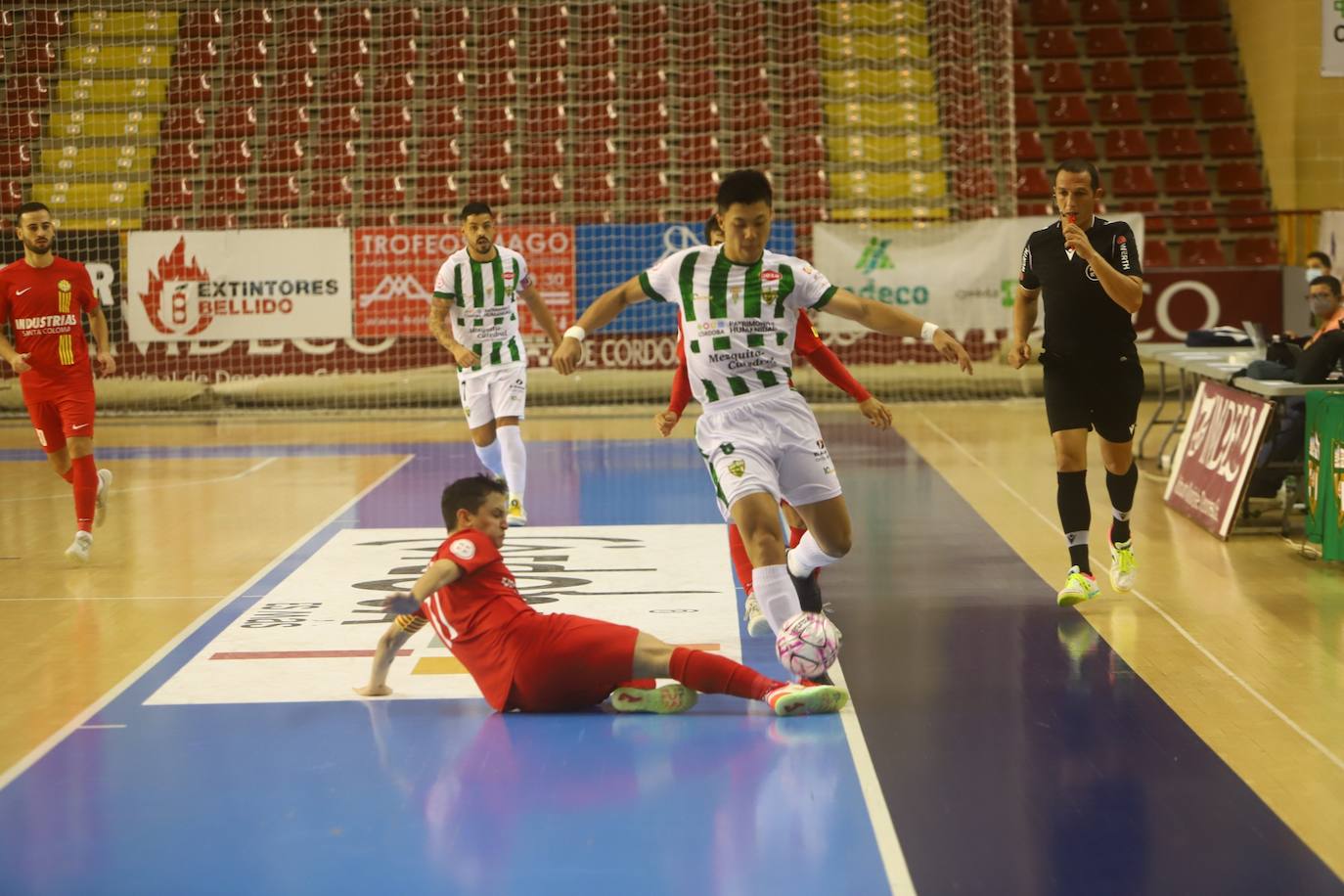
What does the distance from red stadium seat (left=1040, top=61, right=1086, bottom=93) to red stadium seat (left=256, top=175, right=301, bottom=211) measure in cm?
1162

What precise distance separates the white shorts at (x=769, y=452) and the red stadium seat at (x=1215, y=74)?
2016 centimetres

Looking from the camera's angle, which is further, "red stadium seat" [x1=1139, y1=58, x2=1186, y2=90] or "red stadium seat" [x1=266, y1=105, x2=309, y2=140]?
"red stadium seat" [x1=1139, y1=58, x2=1186, y2=90]

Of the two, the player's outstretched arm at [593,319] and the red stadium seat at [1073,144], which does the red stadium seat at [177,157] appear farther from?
the player's outstretched arm at [593,319]

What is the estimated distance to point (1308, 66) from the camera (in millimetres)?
20953

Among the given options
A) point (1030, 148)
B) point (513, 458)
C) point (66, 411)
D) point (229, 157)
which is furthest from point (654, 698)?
point (1030, 148)

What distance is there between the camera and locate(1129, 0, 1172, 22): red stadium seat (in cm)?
2464

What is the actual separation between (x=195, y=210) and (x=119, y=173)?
1380 mm

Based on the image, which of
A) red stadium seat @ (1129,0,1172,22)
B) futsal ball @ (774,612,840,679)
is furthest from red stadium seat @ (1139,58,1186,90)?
futsal ball @ (774,612,840,679)

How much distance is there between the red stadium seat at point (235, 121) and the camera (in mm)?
21719

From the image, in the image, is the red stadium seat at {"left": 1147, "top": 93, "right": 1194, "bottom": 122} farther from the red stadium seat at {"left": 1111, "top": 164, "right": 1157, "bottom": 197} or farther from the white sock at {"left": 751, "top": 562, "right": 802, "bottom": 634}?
the white sock at {"left": 751, "top": 562, "right": 802, "bottom": 634}

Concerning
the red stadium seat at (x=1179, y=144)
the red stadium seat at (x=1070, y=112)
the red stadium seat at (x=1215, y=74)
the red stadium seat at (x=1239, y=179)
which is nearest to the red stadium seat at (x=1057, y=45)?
the red stadium seat at (x=1070, y=112)

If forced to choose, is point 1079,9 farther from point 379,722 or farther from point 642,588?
point 379,722

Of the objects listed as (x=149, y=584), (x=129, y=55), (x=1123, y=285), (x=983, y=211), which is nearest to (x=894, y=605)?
(x=1123, y=285)

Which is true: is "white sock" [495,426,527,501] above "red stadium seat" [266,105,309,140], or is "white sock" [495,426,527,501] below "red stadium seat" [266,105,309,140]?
below
